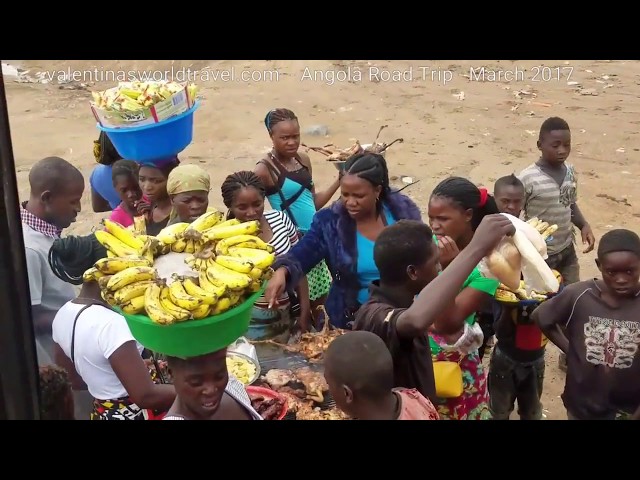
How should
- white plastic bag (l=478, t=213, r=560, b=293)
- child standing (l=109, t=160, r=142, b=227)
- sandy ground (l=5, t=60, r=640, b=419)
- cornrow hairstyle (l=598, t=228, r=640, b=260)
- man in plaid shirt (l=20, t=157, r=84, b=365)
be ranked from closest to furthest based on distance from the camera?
white plastic bag (l=478, t=213, r=560, b=293), cornrow hairstyle (l=598, t=228, r=640, b=260), man in plaid shirt (l=20, t=157, r=84, b=365), child standing (l=109, t=160, r=142, b=227), sandy ground (l=5, t=60, r=640, b=419)

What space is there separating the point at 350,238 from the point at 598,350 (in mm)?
1317

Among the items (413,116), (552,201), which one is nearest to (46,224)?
(552,201)

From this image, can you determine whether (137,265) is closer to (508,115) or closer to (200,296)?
(200,296)

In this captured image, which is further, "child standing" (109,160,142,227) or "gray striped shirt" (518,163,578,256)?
"gray striped shirt" (518,163,578,256)

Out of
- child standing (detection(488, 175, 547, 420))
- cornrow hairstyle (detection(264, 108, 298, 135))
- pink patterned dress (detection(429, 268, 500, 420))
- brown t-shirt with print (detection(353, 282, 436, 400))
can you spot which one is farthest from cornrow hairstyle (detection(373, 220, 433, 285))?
cornrow hairstyle (detection(264, 108, 298, 135))

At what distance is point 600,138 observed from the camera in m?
9.08

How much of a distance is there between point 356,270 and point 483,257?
103 centimetres

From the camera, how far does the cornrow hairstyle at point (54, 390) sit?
8.91ft

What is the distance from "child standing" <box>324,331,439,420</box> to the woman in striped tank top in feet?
5.26

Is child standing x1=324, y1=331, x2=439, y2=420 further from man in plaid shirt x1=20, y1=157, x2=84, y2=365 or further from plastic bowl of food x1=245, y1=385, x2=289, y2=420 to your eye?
man in plaid shirt x1=20, y1=157, x2=84, y2=365

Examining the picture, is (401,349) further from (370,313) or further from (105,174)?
(105,174)

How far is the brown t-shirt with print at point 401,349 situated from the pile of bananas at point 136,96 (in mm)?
2484

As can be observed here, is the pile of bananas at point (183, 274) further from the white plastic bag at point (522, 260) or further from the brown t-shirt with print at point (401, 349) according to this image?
the white plastic bag at point (522, 260)

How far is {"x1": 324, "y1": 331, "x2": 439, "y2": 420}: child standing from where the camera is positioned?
213cm
